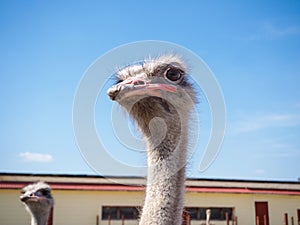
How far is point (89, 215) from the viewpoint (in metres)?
18.7

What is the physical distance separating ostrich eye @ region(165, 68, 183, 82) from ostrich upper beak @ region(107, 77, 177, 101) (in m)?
0.06

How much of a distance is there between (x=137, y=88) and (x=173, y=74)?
0.33m

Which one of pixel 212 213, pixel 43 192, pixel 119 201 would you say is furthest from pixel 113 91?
pixel 212 213

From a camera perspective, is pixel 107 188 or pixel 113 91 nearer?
pixel 113 91

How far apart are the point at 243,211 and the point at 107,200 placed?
6032mm


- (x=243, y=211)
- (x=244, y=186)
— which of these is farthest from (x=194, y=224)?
(x=244, y=186)

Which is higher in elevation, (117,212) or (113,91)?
(117,212)

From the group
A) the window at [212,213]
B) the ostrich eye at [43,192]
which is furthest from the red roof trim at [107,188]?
the ostrich eye at [43,192]

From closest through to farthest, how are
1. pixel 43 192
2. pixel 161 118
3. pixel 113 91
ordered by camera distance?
1. pixel 113 91
2. pixel 161 118
3. pixel 43 192

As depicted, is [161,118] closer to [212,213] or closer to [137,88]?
[137,88]

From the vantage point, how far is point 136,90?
114 inches

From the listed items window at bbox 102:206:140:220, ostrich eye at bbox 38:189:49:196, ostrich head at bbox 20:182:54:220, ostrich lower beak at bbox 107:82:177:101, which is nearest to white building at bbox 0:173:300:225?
window at bbox 102:206:140:220

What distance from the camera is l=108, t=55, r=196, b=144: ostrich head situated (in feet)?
9.73

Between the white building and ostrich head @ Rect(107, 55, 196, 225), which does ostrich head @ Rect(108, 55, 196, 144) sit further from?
the white building
